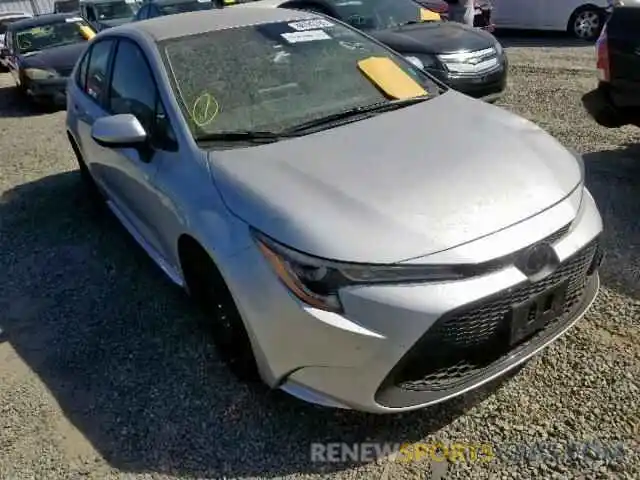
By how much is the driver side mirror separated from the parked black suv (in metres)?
3.17

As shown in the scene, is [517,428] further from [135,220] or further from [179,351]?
[135,220]

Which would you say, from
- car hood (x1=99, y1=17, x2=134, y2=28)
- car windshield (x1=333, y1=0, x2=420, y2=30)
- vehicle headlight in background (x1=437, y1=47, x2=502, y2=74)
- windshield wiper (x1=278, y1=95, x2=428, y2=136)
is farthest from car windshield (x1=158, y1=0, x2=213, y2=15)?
windshield wiper (x1=278, y1=95, x2=428, y2=136)

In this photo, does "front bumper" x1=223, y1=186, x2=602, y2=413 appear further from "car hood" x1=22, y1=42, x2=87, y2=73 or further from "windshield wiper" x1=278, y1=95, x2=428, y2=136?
"car hood" x1=22, y1=42, x2=87, y2=73

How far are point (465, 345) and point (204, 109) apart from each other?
1657 millimetres

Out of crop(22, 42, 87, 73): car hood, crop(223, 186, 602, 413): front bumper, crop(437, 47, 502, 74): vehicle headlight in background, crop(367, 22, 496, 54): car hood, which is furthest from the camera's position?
crop(22, 42, 87, 73): car hood

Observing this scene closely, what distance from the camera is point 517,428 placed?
234cm

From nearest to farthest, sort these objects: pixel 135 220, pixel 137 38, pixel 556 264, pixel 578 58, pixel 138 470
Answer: pixel 556 264 < pixel 138 470 < pixel 137 38 < pixel 135 220 < pixel 578 58

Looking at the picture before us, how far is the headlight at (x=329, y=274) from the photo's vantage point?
78.0 inches

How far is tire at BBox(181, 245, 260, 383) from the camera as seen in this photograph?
97.2 inches

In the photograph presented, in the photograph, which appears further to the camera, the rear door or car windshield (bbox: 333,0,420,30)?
car windshield (bbox: 333,0,420,30)

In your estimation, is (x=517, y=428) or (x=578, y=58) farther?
(x=578, y=58)

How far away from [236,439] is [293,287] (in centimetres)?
81

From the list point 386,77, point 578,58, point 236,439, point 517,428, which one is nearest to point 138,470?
point 236,439

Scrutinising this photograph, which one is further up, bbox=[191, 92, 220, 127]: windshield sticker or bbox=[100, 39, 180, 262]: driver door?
bbox=[191, 92, 220, 127]: windshield sticker
